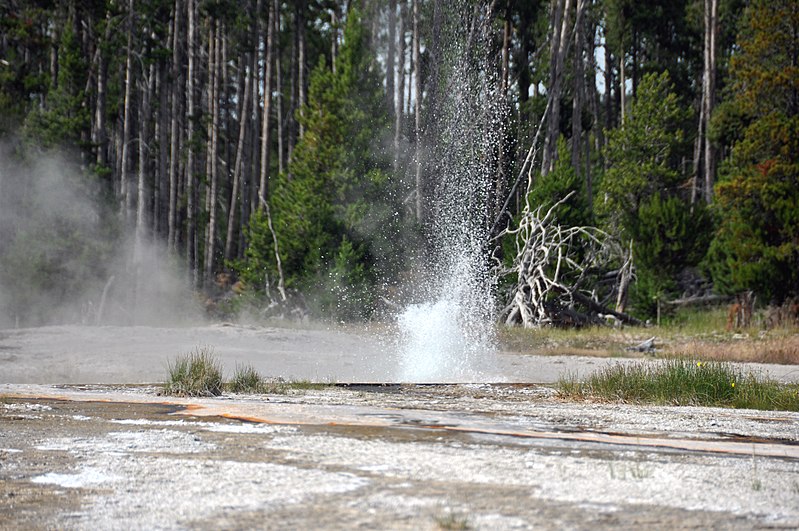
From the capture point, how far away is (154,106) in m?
43.3

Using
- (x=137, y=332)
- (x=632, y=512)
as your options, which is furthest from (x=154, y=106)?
(x=632, y=512)

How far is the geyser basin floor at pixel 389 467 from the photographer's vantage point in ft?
15.1

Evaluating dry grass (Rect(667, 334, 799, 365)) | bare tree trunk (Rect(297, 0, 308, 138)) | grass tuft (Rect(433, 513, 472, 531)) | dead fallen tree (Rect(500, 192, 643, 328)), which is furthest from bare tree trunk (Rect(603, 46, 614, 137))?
grass tuft (Rect(433, 513, 472, 531))

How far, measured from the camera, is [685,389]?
10922 millimetres

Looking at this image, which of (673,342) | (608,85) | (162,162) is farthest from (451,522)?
(608,85)

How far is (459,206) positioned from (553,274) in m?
3.38

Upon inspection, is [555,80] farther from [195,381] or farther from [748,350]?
[195,381]

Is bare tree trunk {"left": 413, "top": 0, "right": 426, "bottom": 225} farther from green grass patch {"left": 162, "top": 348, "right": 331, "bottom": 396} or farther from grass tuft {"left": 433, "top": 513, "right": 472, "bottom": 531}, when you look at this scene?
grass tuft {"left": 433, "top": 513, "right": 472, "bottom": 531}

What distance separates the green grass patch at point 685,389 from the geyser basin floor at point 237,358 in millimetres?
1668

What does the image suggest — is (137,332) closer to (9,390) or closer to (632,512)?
(9,390)

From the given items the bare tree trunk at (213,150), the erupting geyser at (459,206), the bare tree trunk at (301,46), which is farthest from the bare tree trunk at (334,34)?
the erupting geyser at (459,206)

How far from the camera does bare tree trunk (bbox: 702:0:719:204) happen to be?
3772 centimetres

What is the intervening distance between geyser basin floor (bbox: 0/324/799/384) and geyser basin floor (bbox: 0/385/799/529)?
15.3 ft

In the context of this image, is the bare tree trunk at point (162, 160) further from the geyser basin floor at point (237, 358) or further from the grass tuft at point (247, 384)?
the grass tuft at point (247, 384)
